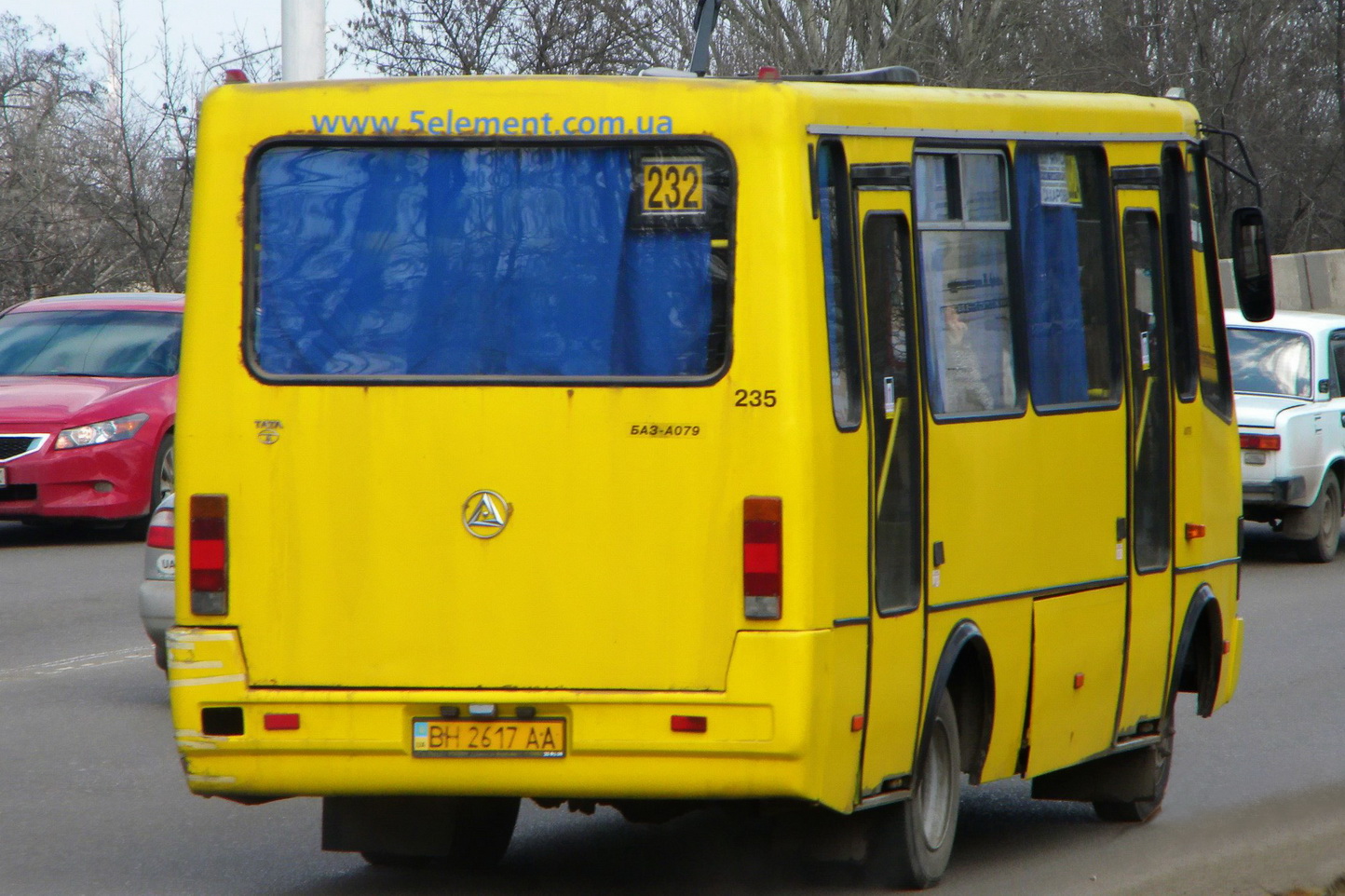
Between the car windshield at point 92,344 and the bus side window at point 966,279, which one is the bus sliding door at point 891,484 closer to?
the bus side window at point 966,279

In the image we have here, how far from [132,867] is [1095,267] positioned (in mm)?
3852

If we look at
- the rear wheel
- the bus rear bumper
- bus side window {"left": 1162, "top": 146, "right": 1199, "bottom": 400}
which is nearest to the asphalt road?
the rear wheel

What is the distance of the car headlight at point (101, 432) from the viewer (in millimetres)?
15695

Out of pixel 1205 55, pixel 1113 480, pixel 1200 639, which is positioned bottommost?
pixel 1200 639

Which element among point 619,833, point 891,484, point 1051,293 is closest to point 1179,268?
point 1051,293

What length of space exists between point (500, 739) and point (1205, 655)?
377cm

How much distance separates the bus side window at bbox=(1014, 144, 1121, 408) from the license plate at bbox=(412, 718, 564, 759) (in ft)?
7.11

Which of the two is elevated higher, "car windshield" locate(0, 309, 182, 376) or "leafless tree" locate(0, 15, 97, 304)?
"leafless tree" locate(0, 15, 97, 304)

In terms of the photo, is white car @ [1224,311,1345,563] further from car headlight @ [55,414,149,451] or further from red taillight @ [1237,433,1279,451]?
car headlight @ [55,414,149,451]

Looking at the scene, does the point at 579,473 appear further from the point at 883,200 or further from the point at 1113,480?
the point at 1113,480

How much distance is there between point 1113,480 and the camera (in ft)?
24.5

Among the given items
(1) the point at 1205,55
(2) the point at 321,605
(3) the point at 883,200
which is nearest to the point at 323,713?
(2) the point at 321,605

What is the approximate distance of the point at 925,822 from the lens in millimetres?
6691

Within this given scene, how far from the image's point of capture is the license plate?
5766 mm
